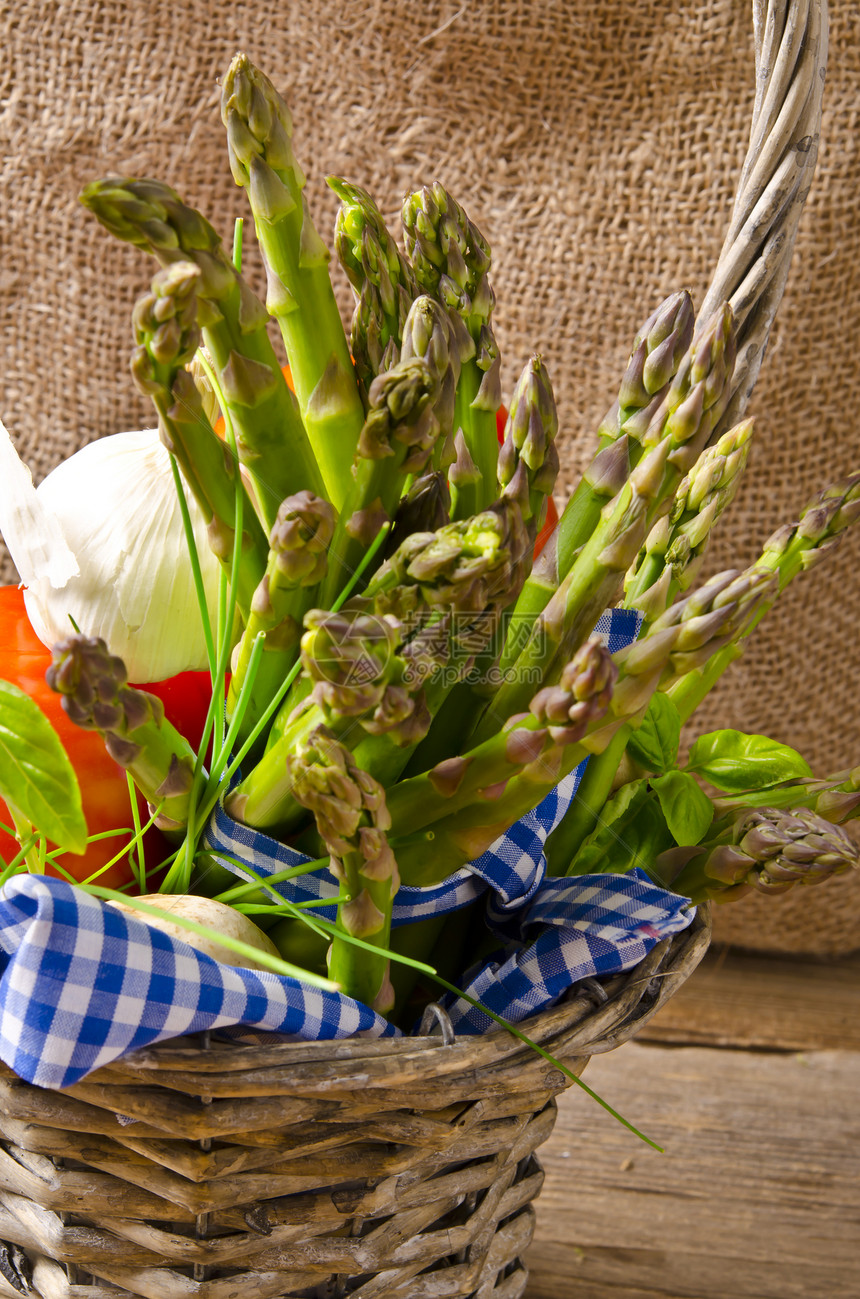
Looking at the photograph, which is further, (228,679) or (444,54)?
(444,54)

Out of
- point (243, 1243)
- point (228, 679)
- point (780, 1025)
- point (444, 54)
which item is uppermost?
point (444, 54)

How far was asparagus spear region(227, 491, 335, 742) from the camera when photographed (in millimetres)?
298

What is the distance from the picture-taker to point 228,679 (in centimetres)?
41

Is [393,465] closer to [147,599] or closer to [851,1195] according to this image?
[147,599]

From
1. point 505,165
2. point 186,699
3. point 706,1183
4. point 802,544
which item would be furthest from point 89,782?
point 505,165

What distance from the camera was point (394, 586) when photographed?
0.99 ft

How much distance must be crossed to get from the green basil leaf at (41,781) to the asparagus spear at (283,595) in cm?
6

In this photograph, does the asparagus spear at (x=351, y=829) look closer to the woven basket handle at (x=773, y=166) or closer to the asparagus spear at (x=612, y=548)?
the asparagus spear at (x=612, y=548)

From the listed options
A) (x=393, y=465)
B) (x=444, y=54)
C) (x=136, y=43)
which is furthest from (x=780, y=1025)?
(x=136, y=43)

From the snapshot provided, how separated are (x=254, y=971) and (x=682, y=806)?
0.53 ft

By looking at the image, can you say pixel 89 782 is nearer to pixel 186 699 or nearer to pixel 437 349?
pixel 186 699

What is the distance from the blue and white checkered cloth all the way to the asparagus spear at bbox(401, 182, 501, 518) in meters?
0.08

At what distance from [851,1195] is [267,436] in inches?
21.5

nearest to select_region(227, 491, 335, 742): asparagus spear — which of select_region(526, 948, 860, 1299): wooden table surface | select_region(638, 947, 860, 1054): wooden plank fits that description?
select_region(526, 948, 860, 1299): wooden table surface
